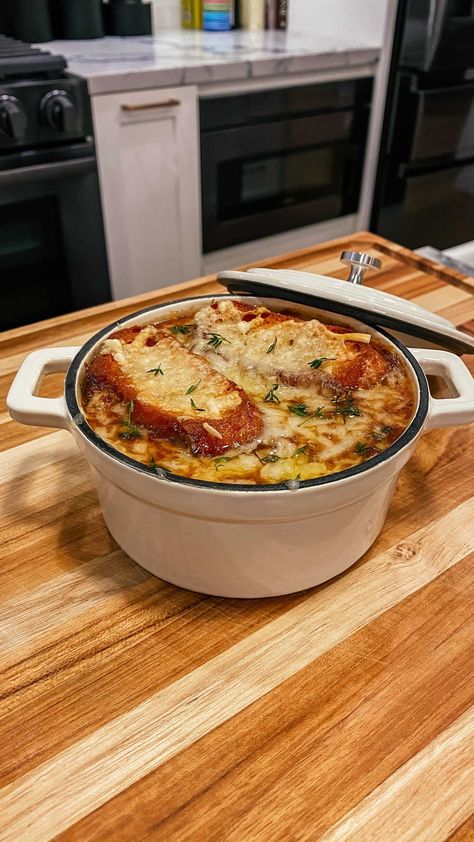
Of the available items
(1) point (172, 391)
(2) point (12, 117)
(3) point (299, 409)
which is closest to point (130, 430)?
(1) point (172, 391)

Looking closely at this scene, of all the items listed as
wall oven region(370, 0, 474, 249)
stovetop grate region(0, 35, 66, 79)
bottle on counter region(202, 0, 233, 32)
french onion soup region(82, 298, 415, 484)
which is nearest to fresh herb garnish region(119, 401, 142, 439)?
french onion soup region(82, 298, 415, 484)

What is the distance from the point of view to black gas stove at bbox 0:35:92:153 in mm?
1597

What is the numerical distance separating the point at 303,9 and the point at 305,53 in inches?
23.6

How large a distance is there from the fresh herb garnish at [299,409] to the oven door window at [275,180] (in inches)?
61.9

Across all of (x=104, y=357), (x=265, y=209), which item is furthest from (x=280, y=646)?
(x=265, y=209)

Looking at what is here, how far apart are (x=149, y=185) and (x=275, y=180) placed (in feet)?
1.55

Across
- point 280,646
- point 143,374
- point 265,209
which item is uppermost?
point 143,374

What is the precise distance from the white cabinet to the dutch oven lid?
122 cm

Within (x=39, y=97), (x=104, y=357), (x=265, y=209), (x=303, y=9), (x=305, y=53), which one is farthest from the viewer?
(x=303, y=9)

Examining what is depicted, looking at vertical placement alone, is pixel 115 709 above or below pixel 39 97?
below

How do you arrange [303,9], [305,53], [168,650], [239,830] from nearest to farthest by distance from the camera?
1. [239,830]
2. [168,650]
3. [305,53]
4. [303,9]

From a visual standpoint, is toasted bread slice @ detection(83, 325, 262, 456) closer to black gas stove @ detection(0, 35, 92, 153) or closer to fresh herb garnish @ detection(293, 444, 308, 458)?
fresh herb garnish @ detection(293, 444, 308, 458)

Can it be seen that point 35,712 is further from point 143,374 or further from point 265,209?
point 265,209

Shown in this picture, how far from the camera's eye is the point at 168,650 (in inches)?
22.5
